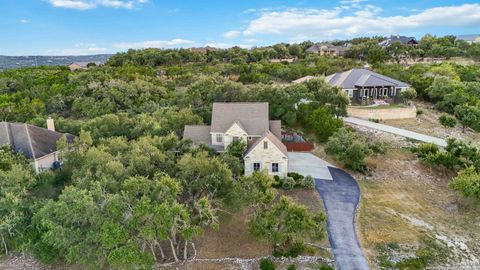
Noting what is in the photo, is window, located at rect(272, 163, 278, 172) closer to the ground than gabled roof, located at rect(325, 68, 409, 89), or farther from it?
closer to the ground

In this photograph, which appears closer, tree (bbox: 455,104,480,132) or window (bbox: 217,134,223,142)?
window (bbox: 217,134,223,142)

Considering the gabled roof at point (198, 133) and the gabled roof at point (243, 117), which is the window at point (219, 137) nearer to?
the gabled roof at point (243, 117)

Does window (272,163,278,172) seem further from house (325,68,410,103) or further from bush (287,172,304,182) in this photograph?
house (325,68,410,103)

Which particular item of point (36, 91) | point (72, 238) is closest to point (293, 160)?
point (72, 238)

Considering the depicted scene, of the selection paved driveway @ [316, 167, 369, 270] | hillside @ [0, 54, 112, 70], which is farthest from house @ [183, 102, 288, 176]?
hillside @ [0, 54, 112, 70]

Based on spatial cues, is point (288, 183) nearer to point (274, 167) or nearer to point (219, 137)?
point (274, 167)

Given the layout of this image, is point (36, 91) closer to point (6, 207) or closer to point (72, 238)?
point (6, 207)
